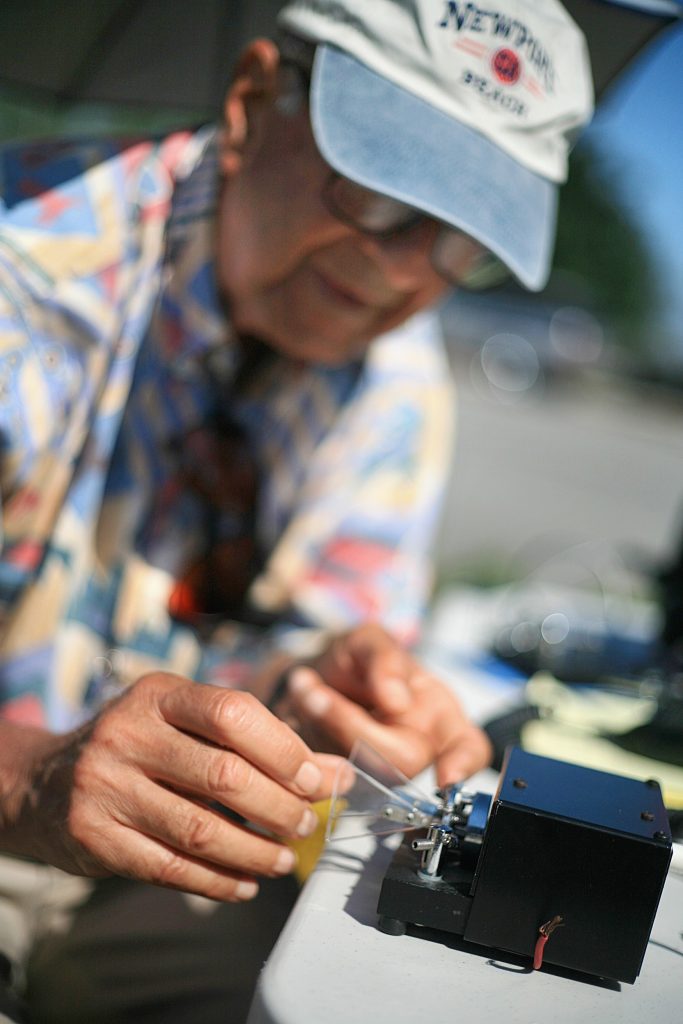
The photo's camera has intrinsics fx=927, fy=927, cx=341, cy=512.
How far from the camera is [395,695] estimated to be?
3.08 ft

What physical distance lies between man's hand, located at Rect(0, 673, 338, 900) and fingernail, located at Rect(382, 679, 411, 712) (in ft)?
0.72

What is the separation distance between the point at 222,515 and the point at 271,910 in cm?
56

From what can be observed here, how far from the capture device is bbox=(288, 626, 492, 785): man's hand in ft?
2.90

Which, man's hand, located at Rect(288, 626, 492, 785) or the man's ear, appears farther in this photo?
the man's ear

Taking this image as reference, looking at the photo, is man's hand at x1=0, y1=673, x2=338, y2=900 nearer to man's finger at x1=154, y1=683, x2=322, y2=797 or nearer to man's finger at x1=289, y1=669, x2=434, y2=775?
man's finger at x1=154, y1=683, x2=322, y2=797

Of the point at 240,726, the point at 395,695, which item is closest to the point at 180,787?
the point at 240,726

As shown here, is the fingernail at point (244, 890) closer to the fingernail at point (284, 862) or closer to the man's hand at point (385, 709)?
the fingernail at point (284, 862)

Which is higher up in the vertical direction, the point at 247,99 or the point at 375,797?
the point at 247,99

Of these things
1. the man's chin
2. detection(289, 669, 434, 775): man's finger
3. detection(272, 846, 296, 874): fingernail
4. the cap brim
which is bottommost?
detection(289, 669, 434, 775): man's finger

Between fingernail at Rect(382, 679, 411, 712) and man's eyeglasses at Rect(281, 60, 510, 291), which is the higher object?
man's eyeglasses at Rect(281, 60, 510, 291)

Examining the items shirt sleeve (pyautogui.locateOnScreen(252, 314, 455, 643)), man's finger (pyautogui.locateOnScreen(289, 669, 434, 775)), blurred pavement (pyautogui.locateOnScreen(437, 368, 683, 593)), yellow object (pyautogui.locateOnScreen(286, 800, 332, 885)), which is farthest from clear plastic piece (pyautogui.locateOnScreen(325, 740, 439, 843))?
blurred pavement (pyautogui.locateOnScreen(437, 368, 683, 593))

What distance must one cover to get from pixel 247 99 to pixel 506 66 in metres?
0.33

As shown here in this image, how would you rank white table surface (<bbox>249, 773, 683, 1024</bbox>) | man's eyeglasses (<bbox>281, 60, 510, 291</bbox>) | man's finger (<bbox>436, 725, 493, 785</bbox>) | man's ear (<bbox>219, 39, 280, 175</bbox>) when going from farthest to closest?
man's ear (<bbox>219, 39, 280, 175</bbox>) → man's eyeglasses (<bbox>281, 60, 510, 291</bbox>) → man's finger (<bbox>436, 725, 493, 785</bbox>) → white table surface (<bbox>249, 773, 683, 1024</bbox>)

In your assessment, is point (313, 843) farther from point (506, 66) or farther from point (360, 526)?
point (506, 66)
